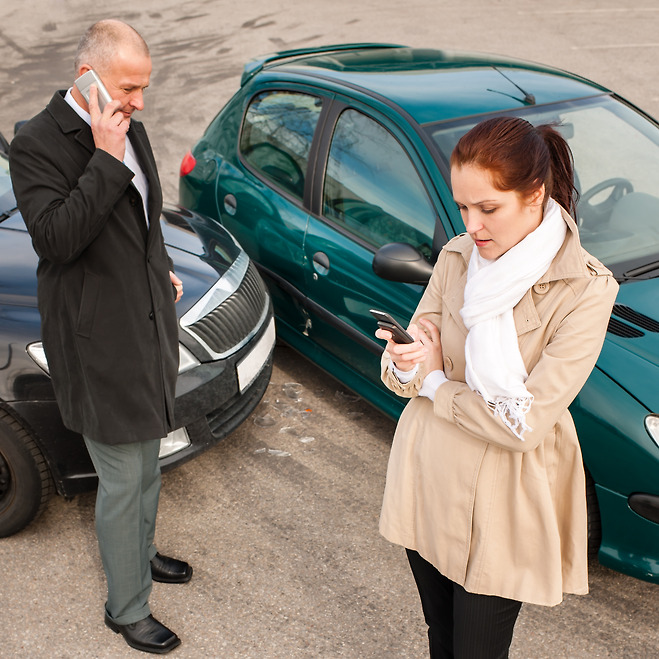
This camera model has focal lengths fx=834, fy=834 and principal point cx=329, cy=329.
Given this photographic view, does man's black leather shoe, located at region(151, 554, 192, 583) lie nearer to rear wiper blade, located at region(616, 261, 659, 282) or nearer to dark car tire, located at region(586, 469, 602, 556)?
dark car tire, located at region(586, 469, 602, 556)

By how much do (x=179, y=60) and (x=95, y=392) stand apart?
979 cm

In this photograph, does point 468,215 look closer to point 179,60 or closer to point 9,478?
point 9,478

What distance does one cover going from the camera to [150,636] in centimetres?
283

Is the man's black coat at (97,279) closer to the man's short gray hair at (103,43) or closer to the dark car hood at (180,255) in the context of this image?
the man's short gray hair at (103,43)

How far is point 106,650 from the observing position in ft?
9.36

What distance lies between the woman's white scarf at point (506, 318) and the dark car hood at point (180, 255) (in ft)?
5.67

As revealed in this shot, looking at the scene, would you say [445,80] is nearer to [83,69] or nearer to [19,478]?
[83,69]

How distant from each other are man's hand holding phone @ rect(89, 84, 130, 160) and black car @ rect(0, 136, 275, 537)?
3.64 ft

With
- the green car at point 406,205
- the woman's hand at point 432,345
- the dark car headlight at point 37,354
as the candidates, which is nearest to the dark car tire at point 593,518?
the green car at point 406,205

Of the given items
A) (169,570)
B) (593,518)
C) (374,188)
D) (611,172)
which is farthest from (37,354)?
(611,172)

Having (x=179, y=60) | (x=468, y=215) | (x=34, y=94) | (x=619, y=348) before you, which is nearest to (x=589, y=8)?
(x=179, y=60)

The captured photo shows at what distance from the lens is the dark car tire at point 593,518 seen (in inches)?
112

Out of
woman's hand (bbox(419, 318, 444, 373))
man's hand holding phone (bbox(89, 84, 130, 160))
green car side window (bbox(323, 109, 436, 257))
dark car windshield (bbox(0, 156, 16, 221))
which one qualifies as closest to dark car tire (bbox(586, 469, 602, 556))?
woman's hand (bbox(419, 318, 444, 373))

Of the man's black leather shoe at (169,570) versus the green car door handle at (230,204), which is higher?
the green car door handle at (230,204)
